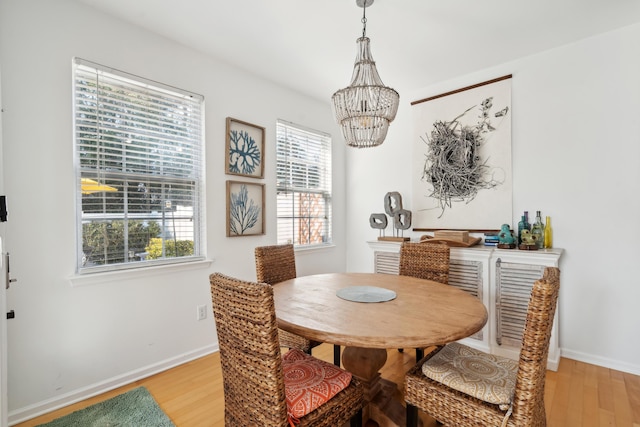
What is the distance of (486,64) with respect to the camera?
2955mm

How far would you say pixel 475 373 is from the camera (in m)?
1.40

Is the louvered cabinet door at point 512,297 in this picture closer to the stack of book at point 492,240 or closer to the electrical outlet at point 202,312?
the stack of book at point 492,240

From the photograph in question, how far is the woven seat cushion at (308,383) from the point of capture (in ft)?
4.03

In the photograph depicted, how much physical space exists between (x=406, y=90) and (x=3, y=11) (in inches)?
133

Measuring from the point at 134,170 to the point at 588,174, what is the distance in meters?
3.63

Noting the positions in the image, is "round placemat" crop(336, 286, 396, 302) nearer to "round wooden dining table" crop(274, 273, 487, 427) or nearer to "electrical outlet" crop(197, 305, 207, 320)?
"round wooden dining table" crop(274, 273, 487, 427)

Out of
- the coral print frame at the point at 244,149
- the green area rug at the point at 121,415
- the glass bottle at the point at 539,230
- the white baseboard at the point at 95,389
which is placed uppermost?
the coral print frame at the point at 244,149

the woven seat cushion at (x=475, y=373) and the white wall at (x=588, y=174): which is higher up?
the white wall at (x=588, y=174)

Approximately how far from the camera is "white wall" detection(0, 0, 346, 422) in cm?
183

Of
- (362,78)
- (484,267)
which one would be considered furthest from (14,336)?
(484,267)

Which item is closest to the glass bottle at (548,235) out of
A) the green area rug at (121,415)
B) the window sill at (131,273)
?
the window sill at (131,273)

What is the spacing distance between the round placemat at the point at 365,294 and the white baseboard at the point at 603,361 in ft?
6.45

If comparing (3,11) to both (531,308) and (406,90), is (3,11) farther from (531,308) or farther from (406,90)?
(406,90)

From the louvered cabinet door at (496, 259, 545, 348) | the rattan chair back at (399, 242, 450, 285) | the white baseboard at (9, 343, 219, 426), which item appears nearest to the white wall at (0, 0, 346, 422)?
the white baseboard at (9, 343, 219, 426)
